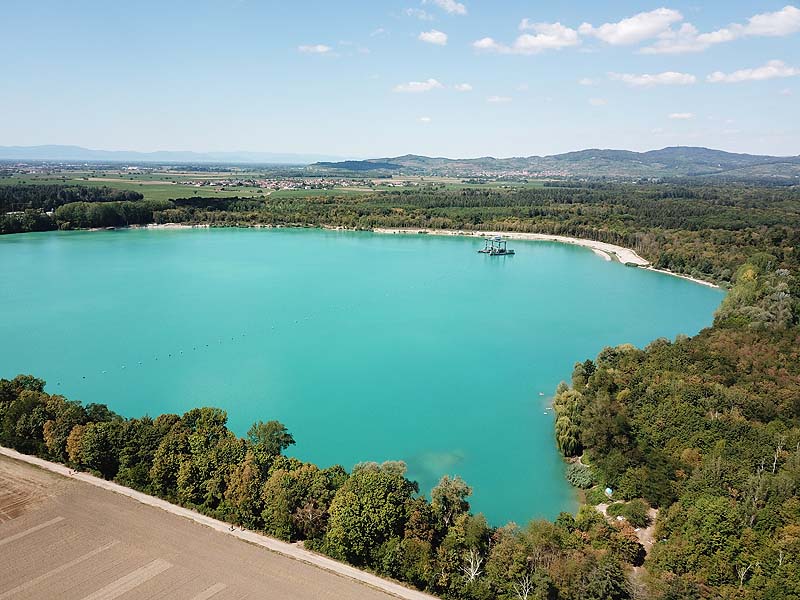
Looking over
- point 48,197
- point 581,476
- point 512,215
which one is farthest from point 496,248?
point 48,197

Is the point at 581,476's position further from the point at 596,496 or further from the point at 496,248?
the point at 496,248

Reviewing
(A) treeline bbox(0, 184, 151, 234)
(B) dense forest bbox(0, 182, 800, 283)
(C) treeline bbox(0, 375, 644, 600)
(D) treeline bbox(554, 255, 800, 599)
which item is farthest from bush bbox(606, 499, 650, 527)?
(A) treeline bbox(0, 184, 151, 234)

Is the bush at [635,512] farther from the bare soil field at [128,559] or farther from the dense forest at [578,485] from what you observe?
the bare soil field at [128,559]

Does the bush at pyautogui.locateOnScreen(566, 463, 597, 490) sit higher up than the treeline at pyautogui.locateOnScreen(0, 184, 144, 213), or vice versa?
the treeline at pyautogui.locateOnScreen(0, 184, 144, 213)

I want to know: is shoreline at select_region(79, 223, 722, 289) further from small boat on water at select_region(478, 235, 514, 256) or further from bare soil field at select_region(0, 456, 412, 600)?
bare soil field at select_region(0, 456, 412, 600)

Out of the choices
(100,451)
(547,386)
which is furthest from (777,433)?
(100,451)

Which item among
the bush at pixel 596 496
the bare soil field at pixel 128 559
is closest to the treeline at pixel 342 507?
the bare soil field at pixel 128 559
